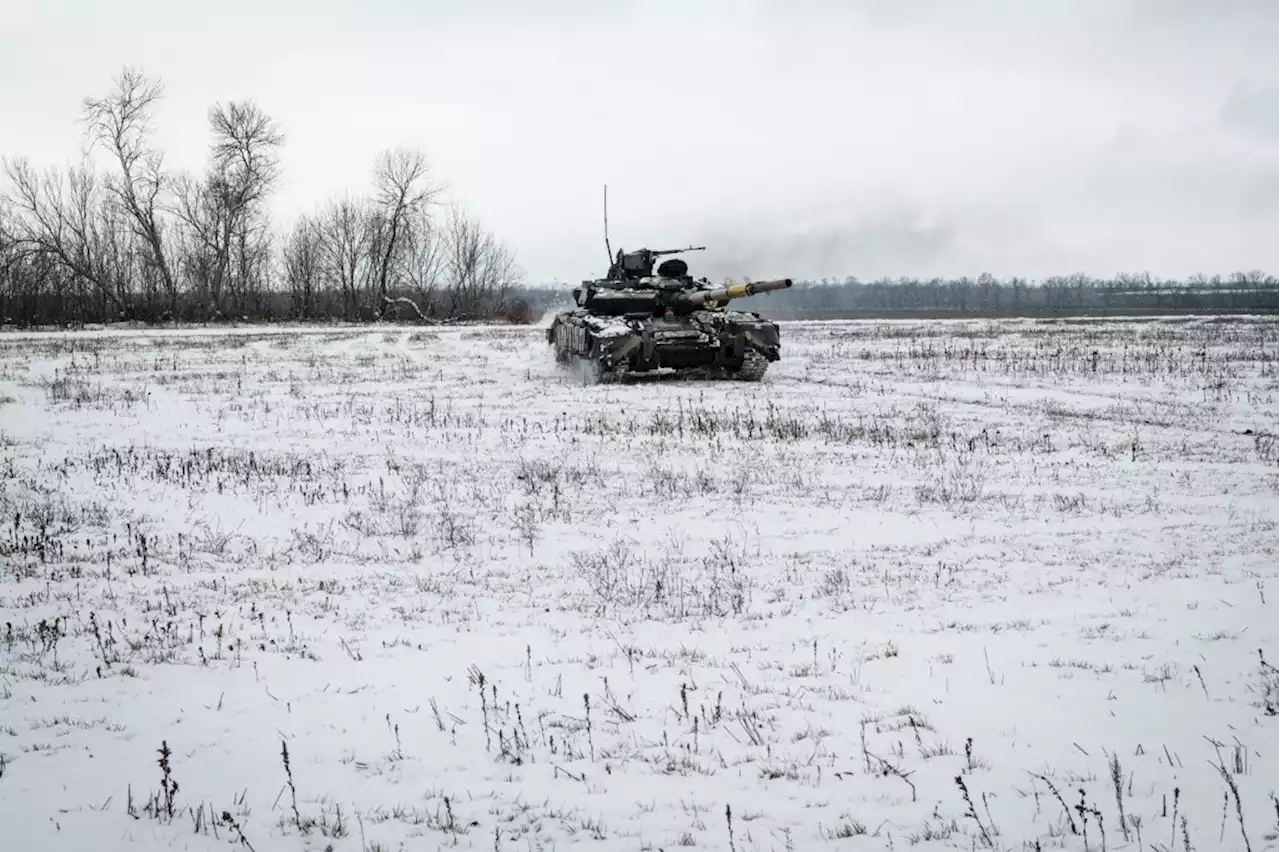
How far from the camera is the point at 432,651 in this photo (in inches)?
221

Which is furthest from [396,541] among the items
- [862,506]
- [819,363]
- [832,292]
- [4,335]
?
[832,292]

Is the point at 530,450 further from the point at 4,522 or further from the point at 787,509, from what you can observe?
the point at 4,522

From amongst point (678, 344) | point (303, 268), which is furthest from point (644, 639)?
point (303, 268)

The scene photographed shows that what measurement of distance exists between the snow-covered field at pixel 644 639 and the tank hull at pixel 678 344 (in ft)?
20.3

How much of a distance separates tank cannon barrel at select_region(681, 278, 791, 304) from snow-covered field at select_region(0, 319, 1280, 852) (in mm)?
8050

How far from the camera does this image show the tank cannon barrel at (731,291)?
2083 cm

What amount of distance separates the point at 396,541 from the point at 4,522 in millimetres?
3389

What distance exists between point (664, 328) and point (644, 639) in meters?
14.1

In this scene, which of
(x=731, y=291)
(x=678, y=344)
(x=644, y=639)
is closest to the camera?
(x=644, y=639)

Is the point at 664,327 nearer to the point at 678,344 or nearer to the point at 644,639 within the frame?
the point at 678,344

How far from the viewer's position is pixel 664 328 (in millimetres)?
19500

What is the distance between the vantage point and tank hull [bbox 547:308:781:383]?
19203 millimetres

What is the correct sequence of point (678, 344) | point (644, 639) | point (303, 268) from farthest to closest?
1. point (303, 268)
2. point (678, 344)
3. point (644, 639)

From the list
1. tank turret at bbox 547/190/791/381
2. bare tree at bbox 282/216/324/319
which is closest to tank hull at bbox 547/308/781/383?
tank turret at bbox 547/190/791/381
